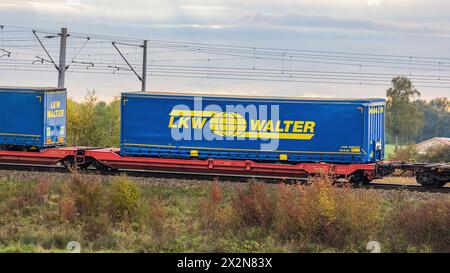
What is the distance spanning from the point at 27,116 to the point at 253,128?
963cm

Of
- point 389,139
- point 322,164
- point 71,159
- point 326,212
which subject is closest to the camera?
point 326,212

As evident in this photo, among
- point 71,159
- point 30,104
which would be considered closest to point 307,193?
point 71,159

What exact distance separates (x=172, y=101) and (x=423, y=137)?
8165cm

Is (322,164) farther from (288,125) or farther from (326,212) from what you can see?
(326,212)

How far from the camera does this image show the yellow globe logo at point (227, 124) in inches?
1146

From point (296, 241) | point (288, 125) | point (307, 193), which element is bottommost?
point (296, 241)

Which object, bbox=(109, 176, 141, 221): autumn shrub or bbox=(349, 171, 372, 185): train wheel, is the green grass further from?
bbox=(349, 171, 372, 185): train wheel

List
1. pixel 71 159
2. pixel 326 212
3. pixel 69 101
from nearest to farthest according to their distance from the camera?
pixel 326 212, pixel 71 159, pixel 69 101

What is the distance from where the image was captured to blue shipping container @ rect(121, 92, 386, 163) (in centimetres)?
2844

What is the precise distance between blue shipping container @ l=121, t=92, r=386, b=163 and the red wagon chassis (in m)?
0.27

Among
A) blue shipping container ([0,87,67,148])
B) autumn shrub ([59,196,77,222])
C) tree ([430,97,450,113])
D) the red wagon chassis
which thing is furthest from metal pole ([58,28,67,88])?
tree ([430,97,450,113])

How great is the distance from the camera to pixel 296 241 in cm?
2403

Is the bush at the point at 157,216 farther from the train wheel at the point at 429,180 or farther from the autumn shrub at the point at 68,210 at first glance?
the train wheel at the point at 429,180

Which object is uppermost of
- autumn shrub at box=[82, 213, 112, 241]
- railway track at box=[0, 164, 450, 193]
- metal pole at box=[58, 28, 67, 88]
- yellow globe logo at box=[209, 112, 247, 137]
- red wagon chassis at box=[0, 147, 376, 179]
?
metal pole at box=[58, 28, 67, 88]
